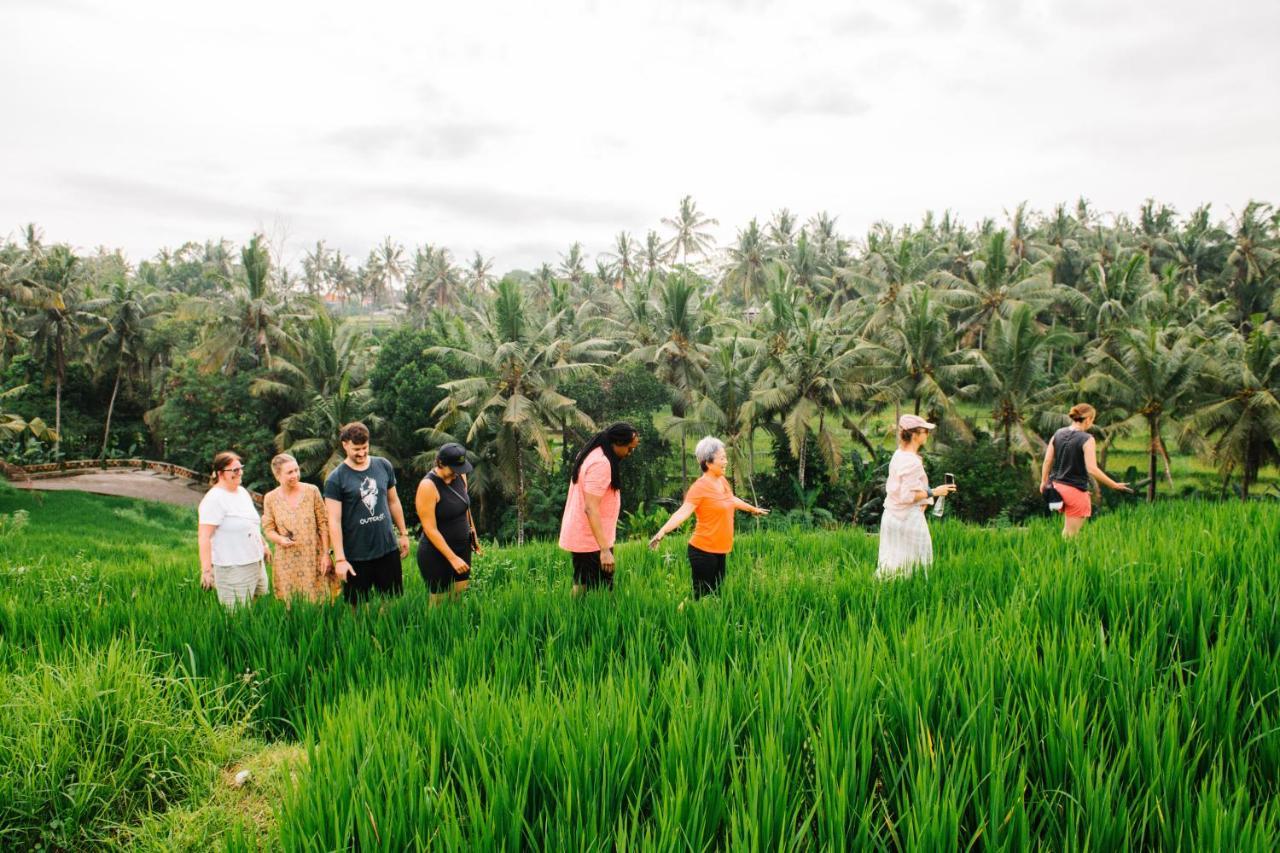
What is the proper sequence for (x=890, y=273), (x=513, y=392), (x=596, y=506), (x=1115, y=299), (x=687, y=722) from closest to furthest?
1. (x=687, y=722)
2. (x=596, y=506)
3. (x=513, y=392)
4. (x=1115, y=299)
5. (x=890, y=273)

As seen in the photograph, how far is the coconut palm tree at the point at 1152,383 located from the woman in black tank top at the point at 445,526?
70.5 ft

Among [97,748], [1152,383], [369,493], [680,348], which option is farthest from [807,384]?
[97,748]

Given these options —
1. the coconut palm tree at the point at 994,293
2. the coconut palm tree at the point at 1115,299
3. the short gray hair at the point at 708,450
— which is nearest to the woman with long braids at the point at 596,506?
the short gray hair at the point at 708,450

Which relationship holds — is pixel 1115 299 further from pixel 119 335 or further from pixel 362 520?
pixel 119 335

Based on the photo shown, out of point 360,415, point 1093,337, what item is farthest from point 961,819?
point 1093,337

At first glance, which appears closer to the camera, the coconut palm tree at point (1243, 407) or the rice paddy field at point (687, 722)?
the rice paddy field at point (687, 722)

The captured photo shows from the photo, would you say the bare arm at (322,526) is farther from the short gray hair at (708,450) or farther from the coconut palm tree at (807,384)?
the coconut palm tree at (807,384)

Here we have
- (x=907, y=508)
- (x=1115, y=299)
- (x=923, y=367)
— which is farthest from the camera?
(x=1115, y=299)

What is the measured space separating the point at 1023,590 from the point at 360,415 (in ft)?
83.9

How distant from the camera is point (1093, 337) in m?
34.7

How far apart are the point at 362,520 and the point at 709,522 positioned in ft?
7.99

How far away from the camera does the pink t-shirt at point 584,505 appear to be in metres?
4.96

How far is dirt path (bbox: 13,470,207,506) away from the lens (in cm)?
2644

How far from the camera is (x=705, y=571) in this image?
5.41 metres
